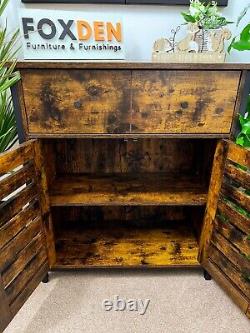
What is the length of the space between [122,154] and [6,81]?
0.79 m

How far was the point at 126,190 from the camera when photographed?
1346 mm

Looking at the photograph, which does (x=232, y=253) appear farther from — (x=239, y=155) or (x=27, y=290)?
(x=27, y=290)

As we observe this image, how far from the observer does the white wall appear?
126 cm

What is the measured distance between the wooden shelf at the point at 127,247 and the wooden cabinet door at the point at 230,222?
20 cm

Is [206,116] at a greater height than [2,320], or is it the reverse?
[206,116]

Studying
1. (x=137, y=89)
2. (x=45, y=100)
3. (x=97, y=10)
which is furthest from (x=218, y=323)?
(x=97, y=10)

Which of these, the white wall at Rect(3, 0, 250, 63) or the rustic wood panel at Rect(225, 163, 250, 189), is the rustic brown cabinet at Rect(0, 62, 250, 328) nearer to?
the rustic wood panel at Rect(225, 163, 250, 189)

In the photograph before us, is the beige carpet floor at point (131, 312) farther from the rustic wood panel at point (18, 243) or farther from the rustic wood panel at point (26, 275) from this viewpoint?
the rustic wood panel at point (18, 243)

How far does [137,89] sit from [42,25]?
0.54 meters

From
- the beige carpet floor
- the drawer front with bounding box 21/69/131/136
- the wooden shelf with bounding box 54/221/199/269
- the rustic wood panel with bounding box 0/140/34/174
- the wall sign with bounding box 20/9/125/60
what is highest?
the wall sign with bounding box 20/9/125/60

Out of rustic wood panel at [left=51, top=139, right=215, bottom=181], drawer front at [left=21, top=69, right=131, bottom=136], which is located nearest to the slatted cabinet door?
drawer front at [left=21, top=69, right=131, bottom=136]

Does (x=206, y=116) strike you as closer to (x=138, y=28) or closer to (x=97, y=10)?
(x=138, y=28)

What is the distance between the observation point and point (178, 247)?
4.76 ft

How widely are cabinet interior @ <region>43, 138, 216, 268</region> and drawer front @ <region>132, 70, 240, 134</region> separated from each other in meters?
0.33
